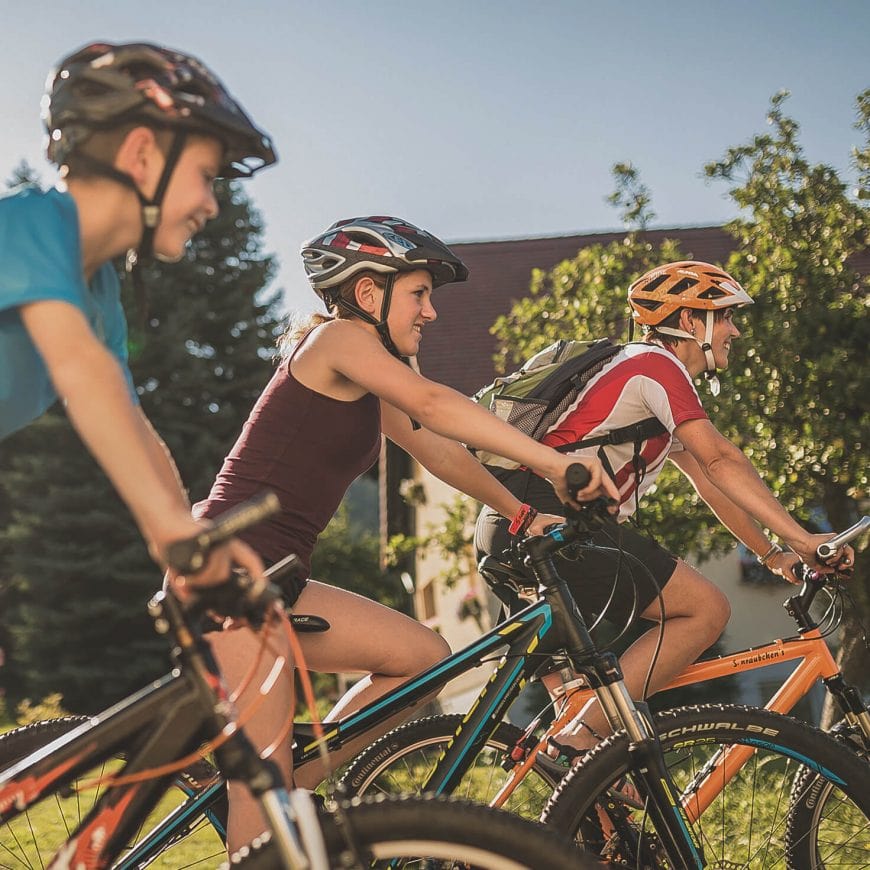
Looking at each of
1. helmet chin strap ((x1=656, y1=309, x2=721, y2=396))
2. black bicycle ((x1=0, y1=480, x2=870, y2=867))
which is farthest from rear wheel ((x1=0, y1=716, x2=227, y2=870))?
helmet chin strap ((x1=656, y1=309, x2=721, y2=396))

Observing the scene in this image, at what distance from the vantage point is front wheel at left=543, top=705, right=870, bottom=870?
9.66ft

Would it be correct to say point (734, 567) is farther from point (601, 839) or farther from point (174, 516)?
point (174, 516)

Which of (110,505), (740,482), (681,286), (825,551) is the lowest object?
(110,505)

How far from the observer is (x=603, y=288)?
864 cm

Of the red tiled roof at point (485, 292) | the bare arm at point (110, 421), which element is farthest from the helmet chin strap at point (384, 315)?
the red tiled roof at point (485, 292)

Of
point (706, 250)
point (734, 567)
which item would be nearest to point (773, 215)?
point (734, 567)

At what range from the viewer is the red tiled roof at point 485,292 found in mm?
18578

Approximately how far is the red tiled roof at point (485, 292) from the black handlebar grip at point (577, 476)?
14799mm

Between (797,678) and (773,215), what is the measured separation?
15.1 feet

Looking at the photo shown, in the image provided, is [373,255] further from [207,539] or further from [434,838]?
[434,838]

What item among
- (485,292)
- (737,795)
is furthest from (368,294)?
(485,292)

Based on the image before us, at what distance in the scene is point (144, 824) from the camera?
2.40 m

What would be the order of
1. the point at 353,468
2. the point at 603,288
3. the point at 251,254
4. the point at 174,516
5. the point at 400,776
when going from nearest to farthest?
1. the point at 174,516
2. the point at 353,468
3. the point at 400,776
4. the point at 603,288
5. the point at 251,254

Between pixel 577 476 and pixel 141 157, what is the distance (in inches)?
44.7
